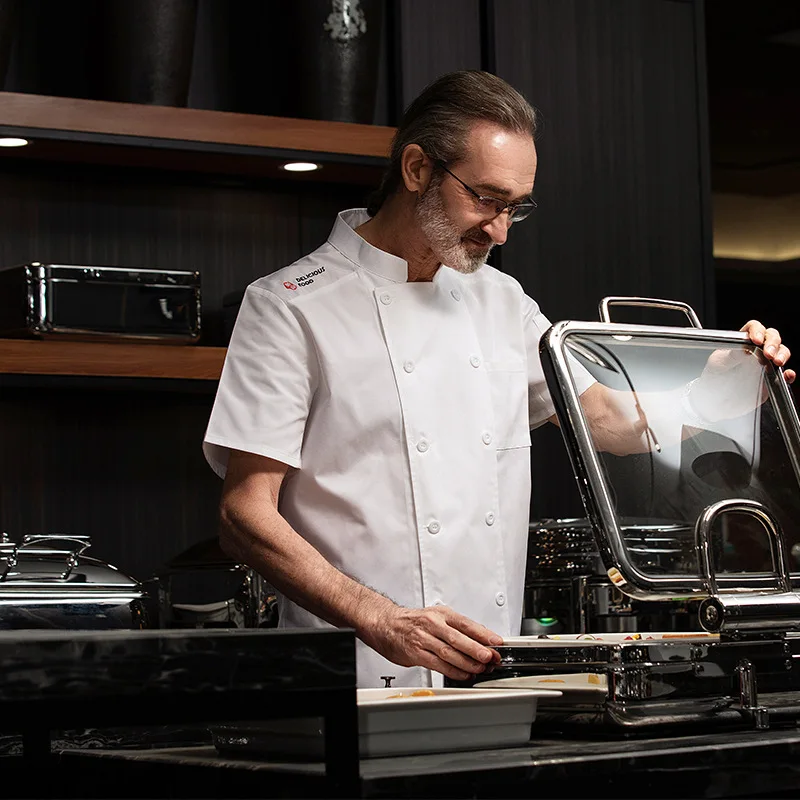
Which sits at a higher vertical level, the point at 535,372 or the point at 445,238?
the point at 445,238

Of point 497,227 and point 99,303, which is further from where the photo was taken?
point 99,303

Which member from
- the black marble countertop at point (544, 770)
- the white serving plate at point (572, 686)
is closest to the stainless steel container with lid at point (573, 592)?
the white serving plate at point (572, 686)

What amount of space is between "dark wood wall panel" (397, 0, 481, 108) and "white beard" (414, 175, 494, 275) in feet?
3.32

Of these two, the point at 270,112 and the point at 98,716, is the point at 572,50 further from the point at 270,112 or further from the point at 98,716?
the point at 98,716

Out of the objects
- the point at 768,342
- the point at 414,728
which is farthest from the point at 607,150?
the point at 414,728

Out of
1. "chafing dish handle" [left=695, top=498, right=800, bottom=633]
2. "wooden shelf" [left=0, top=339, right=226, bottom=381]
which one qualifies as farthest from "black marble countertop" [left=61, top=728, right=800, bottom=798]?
"wooden shelf" [left=0, top=339, right=226, bottom=381]

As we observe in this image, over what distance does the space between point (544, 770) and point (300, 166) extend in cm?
193

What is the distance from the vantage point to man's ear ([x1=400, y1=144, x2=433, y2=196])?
6.57 feet

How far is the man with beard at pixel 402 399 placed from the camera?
1.92 meters

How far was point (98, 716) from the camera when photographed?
971 mm

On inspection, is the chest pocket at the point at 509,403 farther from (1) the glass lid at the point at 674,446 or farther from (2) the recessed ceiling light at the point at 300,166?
(2) the recessed ceiling light at the point at 300,166

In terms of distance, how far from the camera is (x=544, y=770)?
1.07 meters

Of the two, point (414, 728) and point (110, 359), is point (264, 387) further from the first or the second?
point (414, 728)

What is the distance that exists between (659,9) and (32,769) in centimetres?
248
